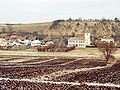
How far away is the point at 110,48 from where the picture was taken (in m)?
46.3

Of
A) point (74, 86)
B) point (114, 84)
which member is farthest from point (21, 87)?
point (114, 84)

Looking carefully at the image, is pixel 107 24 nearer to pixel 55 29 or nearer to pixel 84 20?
pixel 84 20

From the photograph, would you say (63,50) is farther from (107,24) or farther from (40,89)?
(107,24)

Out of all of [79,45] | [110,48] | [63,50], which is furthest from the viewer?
[79,45]

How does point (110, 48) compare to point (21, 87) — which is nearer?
point (21, 87)

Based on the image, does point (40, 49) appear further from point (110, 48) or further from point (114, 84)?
point (114, 84)

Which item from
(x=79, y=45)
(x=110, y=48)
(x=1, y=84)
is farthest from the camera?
(x=79, y=45)

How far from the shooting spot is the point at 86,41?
102562 millimetres

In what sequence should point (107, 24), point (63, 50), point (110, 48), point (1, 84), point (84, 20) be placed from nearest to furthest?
point (1, 84)
point (110, 48)
point (63, 50)
point (107, 24)
point (84, 20)

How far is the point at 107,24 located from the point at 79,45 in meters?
62.4

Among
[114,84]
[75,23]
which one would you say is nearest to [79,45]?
[75,23]

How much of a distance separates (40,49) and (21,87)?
57527 millimetres

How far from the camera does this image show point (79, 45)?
A: 101m

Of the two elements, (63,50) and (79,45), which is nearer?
(63,50)
